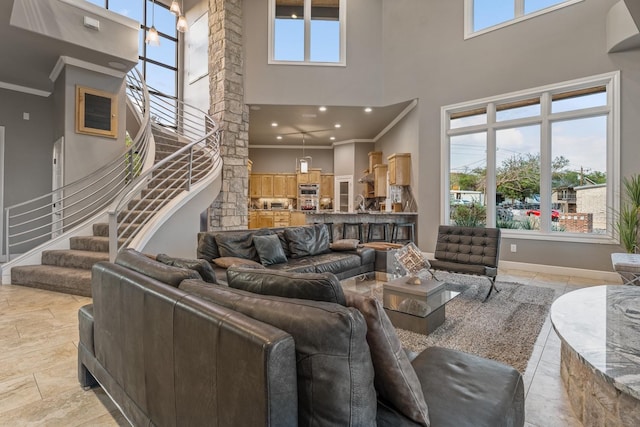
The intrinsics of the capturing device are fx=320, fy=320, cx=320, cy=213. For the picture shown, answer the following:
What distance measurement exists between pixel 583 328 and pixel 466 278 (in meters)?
3.24

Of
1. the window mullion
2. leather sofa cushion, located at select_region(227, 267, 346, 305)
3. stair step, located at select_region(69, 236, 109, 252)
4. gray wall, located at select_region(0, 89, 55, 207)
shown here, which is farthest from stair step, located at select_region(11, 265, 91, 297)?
the window mullion

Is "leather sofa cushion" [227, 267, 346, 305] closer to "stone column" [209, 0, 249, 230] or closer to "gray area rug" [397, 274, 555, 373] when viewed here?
"gray area rug" [397, 274, 555, 373]

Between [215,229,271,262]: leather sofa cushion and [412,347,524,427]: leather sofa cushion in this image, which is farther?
[215,229,271,262]: leather sofa cushion

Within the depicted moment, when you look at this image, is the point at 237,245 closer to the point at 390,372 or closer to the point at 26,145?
the point at 390,372

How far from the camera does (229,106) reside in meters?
6.95

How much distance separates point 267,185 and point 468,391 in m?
10.4

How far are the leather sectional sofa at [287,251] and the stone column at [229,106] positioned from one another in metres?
2.71

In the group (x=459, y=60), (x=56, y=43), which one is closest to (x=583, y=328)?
(x=459, y=60)

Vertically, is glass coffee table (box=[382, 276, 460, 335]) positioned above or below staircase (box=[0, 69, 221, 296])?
below

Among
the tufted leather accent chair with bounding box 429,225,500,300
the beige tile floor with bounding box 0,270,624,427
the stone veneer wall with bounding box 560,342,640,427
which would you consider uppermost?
the tufted leather accent chair with bounding box 429,225,500,300

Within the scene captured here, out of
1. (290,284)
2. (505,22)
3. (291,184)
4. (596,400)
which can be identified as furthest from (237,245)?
(291,184)

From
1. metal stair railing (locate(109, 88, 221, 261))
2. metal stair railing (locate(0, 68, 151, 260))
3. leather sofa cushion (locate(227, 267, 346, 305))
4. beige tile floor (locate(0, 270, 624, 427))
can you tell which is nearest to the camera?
leather sofa cushion (locate(227, 267, 346, 305))

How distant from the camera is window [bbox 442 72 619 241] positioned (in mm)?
5039

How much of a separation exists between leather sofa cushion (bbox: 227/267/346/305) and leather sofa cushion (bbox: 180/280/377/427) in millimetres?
241
